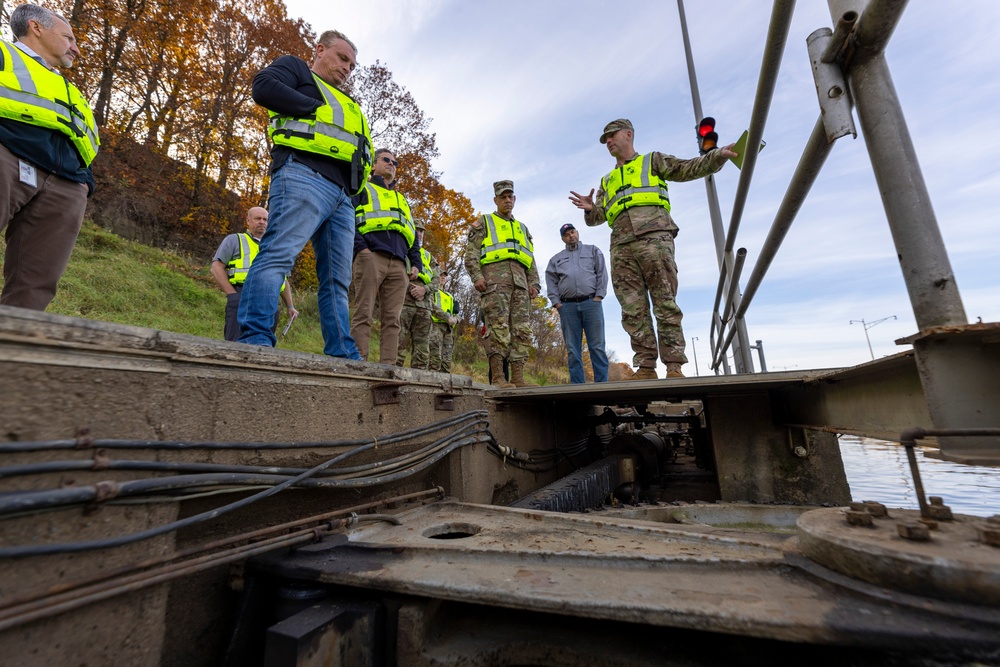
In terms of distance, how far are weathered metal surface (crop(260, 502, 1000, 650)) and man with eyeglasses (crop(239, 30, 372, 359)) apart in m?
1.31

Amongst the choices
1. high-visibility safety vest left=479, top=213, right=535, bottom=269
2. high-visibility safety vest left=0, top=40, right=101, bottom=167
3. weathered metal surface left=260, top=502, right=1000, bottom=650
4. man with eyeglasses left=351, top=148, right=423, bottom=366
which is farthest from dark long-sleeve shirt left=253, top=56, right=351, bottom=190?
high-visibility safety vest left=479, top=213, right=535, bottom=269

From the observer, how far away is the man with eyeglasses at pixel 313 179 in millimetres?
2320

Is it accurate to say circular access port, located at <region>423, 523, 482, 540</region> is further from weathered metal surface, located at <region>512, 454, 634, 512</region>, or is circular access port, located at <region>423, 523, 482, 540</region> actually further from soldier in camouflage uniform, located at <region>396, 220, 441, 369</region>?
soldier in camouflage uniform, located at <region>396, 220, 441, 369</region>

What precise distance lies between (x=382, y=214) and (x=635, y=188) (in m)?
2.39

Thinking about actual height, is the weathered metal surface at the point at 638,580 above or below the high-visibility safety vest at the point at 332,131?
below

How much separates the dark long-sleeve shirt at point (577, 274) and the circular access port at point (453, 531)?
3737mm

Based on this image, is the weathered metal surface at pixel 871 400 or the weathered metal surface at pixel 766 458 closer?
the weathered metal surface at pixel 871 400

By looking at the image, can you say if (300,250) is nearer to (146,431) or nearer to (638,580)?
(146,431)

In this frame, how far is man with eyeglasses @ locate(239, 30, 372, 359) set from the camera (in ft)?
7.61

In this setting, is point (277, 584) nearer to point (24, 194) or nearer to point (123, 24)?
point (24, 194)

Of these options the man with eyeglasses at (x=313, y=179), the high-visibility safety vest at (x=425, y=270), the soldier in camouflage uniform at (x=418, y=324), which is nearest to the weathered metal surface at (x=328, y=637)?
the man with eyeglasses at (x=313, y=179)

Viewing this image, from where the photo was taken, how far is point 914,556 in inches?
36.7

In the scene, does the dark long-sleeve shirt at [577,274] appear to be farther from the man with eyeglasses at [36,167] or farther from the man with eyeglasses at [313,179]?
the man with eyeglasses at [36,167]

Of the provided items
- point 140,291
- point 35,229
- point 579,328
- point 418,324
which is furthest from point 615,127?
point 140,291
